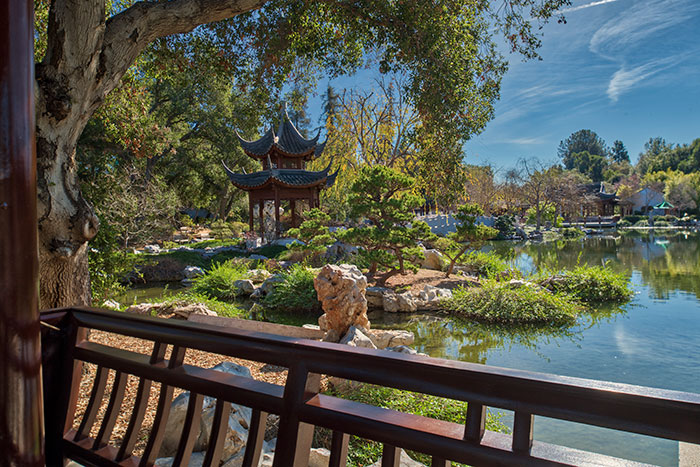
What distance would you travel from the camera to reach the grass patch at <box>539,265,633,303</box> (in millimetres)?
8375

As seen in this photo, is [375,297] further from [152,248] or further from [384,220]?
[152,248]

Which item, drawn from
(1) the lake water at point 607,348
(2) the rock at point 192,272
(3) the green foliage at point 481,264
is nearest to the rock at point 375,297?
(1) the lake water at point 607,348

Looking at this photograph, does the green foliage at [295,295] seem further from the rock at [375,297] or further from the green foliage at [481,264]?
A: the green foliage at [481,264]

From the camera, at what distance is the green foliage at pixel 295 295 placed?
8.04m

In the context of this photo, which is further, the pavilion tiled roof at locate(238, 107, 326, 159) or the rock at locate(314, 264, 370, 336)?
the pavilion tiled roof at locate(238, 107, 326, 159)

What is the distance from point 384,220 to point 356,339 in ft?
16.4

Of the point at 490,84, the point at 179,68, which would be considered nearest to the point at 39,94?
the point at 179,68

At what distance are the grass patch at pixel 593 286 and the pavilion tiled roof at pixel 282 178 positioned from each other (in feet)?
31.0

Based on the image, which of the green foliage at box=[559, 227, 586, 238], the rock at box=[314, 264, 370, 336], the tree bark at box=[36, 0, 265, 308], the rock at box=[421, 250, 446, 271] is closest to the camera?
the tree bark at box=[36, 0, 265, 308]

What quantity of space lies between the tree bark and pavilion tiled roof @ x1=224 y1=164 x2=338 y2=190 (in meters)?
12.8

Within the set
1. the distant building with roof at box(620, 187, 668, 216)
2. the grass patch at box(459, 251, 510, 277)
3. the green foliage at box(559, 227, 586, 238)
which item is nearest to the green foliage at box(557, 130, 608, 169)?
the distant building with roof at box(620, 187, 668, 216)

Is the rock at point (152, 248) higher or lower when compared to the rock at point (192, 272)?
higher

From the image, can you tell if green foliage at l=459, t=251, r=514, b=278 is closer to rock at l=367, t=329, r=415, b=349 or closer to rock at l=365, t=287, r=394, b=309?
rock at l=365, t=287, r=394, b=309

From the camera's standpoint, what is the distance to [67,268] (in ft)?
9.18
